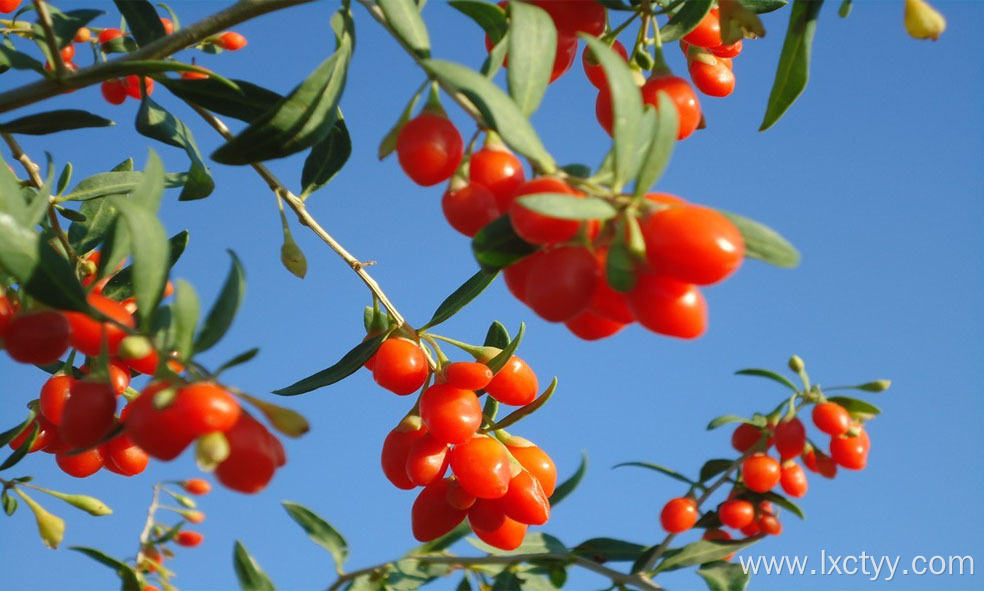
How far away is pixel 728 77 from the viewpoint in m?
2.17

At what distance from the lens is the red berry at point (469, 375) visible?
199 centimetres

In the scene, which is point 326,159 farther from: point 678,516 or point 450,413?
point 678,516

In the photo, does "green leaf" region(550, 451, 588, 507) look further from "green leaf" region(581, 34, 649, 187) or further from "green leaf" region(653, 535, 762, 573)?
"green leaf" region(581, 34, 649, 187)

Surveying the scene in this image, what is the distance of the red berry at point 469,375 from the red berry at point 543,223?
0.74 meters

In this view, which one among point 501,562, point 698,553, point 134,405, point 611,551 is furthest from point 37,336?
point 698,553

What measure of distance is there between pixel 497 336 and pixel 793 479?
7.37 ft

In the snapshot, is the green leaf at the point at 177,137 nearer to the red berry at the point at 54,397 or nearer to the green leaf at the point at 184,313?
the red berry at the point at 54,397

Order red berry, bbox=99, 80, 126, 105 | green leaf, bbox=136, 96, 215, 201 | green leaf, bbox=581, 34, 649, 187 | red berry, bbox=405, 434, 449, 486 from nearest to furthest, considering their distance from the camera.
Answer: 1. green leaf, bbox=581, 34, 649, 187
2. red berry, bbox=405, 434, 449, 486
3. green leaf, bbox=136, 96, 215, 201
4. red berry, bbox=99, 80, 126, 105

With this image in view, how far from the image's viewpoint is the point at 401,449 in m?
2.08

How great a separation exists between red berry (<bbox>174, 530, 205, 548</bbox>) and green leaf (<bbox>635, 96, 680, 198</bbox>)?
6404mm

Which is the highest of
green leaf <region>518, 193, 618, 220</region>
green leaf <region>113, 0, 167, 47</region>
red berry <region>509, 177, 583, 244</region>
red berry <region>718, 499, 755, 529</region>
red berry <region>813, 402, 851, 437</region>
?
red berry <region>813, 402, 851, 437</region>

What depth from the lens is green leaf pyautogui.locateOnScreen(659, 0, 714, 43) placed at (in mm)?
1987

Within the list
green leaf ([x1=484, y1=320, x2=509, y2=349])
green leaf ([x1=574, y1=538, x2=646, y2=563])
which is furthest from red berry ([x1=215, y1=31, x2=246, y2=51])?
green leaf ([x1=574, y1=538, x2=646, y2=563])

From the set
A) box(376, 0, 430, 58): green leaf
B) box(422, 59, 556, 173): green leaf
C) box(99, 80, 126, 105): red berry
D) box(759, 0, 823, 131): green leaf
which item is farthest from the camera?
box(99, 80, 126, 105): red berry
